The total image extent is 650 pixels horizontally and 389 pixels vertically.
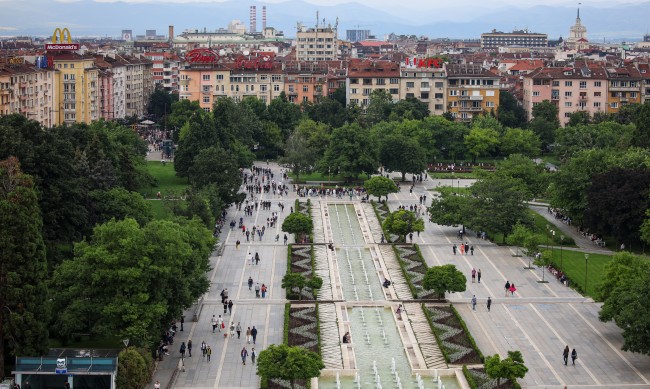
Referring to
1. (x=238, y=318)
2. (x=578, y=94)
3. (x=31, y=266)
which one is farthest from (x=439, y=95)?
(x=31, y=266)

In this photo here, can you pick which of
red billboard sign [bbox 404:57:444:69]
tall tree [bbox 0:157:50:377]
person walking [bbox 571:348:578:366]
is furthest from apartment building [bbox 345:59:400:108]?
tall tree [bbox 0:157:50:377]

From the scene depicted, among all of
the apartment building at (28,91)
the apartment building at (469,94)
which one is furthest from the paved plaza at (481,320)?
the apartment building at (469,94)

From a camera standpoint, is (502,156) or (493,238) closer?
(493,238)

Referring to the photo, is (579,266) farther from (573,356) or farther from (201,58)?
(201,58)

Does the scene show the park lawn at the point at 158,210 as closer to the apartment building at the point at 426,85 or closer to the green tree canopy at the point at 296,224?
the green tree canopy at the point at 296,224

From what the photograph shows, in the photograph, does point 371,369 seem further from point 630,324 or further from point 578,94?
point 578,94

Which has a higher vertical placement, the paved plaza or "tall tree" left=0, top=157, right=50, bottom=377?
"tall tree" left=0, top=157, right=50, bottom=377

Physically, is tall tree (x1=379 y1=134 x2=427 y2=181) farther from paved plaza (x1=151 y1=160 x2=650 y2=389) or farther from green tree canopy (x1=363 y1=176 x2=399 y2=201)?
paved plaza (x1=151 y1=160 x2=650 y2=389)
